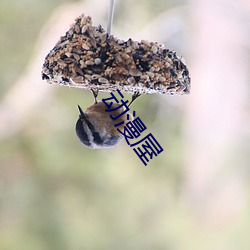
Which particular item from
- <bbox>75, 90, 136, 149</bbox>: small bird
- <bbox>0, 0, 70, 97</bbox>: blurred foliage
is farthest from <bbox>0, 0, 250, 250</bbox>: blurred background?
<bbox>75, 90, 136, 149</bbox>: small bird

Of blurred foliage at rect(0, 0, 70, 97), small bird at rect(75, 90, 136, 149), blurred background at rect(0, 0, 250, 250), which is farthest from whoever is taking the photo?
blurred foliage at rect(0, 0, 70, 97)

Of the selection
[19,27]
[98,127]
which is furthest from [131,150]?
[98,127]

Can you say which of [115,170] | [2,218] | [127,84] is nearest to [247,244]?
[115,170]

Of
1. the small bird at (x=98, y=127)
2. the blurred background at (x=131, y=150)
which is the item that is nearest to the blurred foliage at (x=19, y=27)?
the blurred background at (x=131, y=150)

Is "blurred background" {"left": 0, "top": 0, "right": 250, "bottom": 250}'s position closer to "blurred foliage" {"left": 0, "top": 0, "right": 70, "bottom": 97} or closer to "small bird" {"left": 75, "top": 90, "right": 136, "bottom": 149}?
"blurred foliage" {"left": 0, "top": 0, "right": 70, "bottom": 97}

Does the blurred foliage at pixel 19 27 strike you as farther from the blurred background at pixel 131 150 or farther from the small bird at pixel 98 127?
the small bird at pixel 98 127

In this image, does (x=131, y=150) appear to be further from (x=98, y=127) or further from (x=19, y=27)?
(x=98, y=127)

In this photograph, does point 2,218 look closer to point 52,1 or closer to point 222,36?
point 52,1
